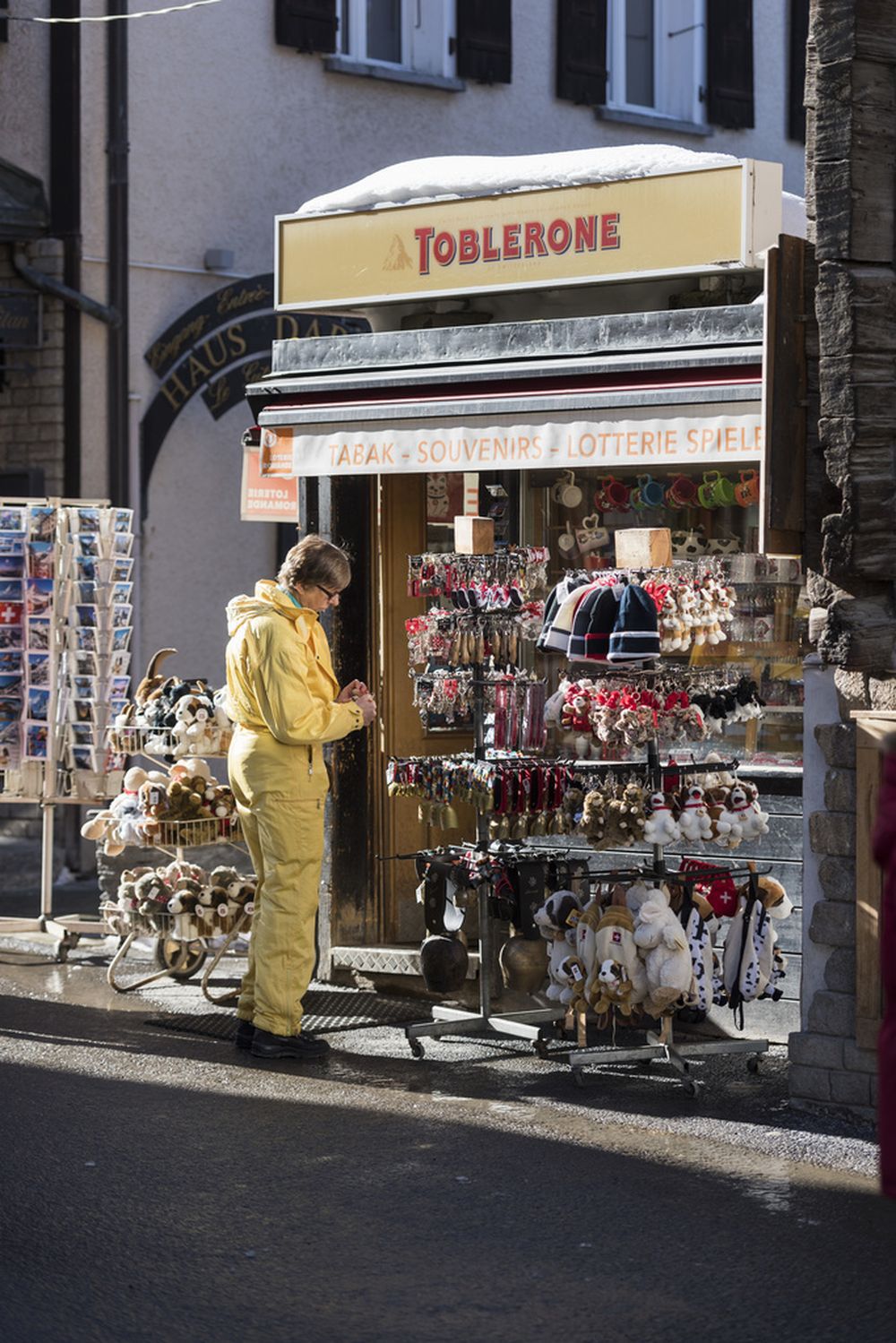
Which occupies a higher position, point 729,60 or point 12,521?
point 729,60

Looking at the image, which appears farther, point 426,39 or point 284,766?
point 426,39

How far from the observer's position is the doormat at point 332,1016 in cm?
870

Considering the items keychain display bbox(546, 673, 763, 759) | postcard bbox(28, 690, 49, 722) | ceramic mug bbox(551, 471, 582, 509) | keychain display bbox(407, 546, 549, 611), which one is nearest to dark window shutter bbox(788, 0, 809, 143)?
ceramic mug bbox(551, 471, 582, 509)

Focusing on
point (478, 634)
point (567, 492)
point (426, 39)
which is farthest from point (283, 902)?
point (426, 39)

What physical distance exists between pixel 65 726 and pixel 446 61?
6.74m

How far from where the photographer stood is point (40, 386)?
533 inches

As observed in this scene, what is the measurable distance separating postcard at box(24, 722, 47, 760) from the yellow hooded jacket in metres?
2.86

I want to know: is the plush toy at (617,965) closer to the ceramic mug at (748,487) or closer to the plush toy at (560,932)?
the plush toy at (560,932)

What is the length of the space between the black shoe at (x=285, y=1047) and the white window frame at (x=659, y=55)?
394 inches

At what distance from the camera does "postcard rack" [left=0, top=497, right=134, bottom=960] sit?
34.9 feet

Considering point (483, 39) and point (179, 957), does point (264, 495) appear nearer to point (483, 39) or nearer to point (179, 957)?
point (179, 957)

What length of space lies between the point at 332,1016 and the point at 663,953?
1.90m

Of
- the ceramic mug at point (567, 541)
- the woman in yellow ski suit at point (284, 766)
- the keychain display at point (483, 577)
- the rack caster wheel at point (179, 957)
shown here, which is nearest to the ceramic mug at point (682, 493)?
the ceramic mug at point (567, 541)

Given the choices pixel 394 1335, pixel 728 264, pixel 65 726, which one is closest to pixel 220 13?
pixel 65 726
